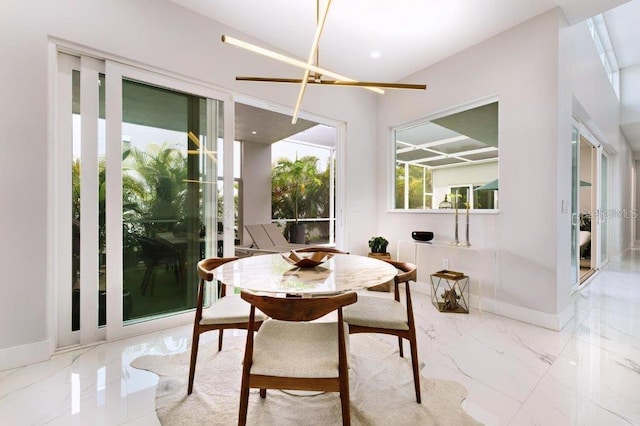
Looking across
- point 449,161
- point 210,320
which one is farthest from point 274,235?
point 210,320

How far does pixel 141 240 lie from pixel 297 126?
4414 mm

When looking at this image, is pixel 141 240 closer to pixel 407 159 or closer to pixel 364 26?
pixel 364 26

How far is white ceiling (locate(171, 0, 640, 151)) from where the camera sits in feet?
8.56

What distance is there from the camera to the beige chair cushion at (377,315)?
1625 millimetres

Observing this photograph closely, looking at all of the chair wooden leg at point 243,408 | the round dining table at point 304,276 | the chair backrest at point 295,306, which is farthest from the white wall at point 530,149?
the chair wooden leg at point 243,408

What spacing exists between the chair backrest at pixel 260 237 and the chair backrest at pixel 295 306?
451 centimetres

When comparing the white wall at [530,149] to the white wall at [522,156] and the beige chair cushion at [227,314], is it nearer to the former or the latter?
the white wall at [522,156]

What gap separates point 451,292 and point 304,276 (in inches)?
86.1

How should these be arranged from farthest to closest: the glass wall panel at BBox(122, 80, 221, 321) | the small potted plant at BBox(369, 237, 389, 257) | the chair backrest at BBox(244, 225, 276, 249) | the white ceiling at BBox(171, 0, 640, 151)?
the chair backrest at BBox(244, 225, 276, 249) < the small potted plant at BBox(369, 237, 389, 257) < the white ceiling at BBox(171, 0, 640, 151) < the glass wall panel at BBox(122, 80, 221, 321)

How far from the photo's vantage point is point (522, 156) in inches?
113

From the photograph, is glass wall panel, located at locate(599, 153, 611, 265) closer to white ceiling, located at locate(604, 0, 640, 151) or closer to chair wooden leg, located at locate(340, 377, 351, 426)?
white ceiling, located at locate(604, 0, 640, 151)

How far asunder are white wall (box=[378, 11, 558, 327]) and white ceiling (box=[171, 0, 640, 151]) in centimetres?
23

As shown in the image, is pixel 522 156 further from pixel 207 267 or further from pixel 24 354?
pixel 24 354

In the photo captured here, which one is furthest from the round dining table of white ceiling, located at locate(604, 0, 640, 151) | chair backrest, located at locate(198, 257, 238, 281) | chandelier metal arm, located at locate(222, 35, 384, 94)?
white ceiling, located at locate(604, 0, 640, 151)
